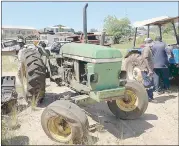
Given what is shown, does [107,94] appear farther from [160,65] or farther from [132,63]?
[132,63]

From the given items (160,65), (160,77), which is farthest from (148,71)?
(160,77)

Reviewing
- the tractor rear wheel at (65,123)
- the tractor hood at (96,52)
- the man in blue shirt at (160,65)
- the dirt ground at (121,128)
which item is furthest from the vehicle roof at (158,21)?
the tractor rear wheel at (65,123)

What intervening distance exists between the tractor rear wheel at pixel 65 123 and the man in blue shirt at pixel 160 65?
12.5ft

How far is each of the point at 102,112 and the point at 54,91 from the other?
7.31ft

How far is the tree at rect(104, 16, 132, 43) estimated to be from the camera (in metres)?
44.7

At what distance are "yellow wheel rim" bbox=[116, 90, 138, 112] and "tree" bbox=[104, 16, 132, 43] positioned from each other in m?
37.4

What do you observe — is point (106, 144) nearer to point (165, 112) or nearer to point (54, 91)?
point (165, 112)

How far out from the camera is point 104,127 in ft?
16.1

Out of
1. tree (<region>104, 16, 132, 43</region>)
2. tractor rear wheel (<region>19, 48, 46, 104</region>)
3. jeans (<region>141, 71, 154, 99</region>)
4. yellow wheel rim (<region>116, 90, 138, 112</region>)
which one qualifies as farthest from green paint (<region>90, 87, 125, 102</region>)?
tree (<region>104, 16, 132, 43</region>)

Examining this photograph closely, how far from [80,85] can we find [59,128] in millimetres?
990

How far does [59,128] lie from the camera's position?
14.3ft

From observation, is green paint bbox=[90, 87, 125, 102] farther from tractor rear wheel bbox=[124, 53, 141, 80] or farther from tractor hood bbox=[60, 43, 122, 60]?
tractor rear wheel bbox=[124, 53, 141, 80]

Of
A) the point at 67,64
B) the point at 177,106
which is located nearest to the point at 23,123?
the point at 67,64

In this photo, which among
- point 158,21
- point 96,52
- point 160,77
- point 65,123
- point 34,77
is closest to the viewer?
point 65,123
